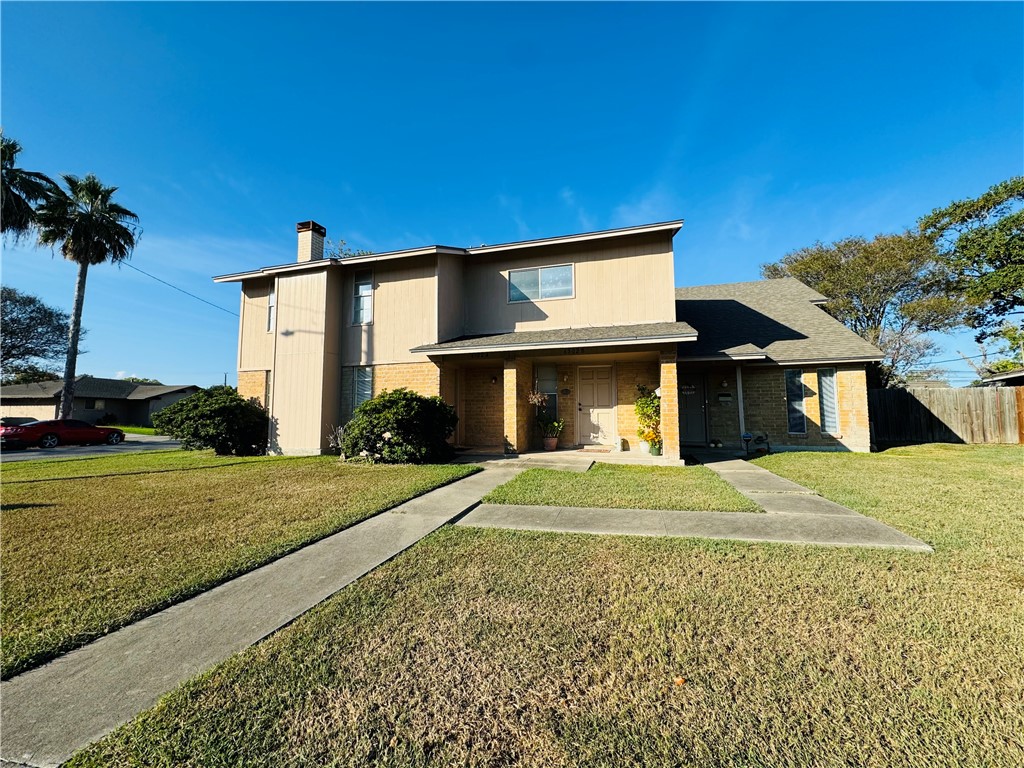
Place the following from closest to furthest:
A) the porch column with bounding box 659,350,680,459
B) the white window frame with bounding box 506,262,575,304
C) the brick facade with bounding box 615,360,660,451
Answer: the porch column with bounding box 659,350,680,459 → the brick facade with bounding box 615,360,660,451 → the white window frame with bounding box 506,262,575,304

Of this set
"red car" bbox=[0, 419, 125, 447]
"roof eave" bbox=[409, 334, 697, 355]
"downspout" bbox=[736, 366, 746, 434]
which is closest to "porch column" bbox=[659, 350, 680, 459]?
"roof eave" bbox=[409, 334, 697, 355]

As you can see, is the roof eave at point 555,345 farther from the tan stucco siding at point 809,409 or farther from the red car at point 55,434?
the red car at point 55,434

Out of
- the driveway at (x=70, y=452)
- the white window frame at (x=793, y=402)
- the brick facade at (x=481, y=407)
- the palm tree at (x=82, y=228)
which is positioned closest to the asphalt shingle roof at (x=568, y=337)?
the brick facade at (x=481, y=407)

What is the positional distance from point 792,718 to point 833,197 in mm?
18431

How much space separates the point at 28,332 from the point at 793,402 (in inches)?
1832

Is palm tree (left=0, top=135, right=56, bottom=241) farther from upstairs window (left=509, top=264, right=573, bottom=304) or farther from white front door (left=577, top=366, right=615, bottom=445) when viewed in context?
white front door (left=577, top=366, right=615, bottom=445)

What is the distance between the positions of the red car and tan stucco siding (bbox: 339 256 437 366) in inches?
622

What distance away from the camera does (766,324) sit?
1423 centimetres

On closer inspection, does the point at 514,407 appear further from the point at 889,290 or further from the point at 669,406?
the point at 889,290

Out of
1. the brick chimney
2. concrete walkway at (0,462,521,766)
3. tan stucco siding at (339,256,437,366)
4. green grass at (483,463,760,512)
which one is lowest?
concrete walkway at (0,462,521,766)

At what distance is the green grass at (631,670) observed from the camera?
166 centimetres

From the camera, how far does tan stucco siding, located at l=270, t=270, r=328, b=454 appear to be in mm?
11867

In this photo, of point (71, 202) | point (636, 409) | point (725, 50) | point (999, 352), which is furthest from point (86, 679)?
point (999, 352)

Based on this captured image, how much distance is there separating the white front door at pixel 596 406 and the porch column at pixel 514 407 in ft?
6.61
